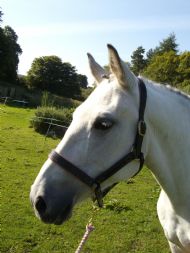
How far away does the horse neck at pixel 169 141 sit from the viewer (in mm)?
2814

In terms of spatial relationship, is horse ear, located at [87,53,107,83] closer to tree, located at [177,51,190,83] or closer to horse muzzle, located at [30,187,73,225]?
horse muzzle, located at [30,187,73,225]

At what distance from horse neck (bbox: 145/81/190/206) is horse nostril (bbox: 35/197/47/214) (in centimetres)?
91

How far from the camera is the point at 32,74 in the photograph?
2328 inches

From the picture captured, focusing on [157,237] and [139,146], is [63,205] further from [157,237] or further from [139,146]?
[157,237]

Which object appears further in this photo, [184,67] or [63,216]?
[184,67]

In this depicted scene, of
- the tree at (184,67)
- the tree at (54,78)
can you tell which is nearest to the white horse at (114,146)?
the tree at (184,67)

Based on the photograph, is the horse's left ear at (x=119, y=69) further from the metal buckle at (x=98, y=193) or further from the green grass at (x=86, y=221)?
the green grass at (x=86, y=221)

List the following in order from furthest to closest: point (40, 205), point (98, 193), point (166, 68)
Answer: point (166, 68), point (98, 193), point (40, 205)

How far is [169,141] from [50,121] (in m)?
17.6

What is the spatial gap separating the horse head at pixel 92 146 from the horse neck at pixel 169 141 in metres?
0.23

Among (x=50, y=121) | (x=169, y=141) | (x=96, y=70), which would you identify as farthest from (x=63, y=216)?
(x=50, y=121)

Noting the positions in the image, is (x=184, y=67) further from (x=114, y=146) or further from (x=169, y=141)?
(x=114, y=146)

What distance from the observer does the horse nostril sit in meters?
2.33

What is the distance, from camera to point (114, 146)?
8.31 ft
